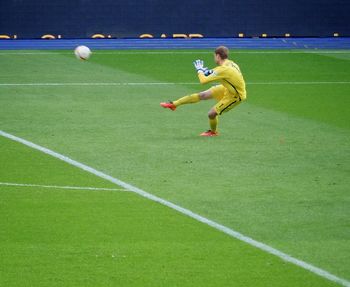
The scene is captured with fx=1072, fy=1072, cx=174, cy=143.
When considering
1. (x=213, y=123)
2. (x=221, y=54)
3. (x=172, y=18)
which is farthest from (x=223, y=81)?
(x=172, y=18)

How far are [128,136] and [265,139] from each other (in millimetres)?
2310

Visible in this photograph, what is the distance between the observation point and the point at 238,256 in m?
10.5

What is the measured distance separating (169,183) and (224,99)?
4.56 metres

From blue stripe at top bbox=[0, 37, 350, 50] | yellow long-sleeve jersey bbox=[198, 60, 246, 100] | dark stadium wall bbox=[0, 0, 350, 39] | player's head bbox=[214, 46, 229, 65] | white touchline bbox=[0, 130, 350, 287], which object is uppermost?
dark stadium wall bbox=[0, 0, 350, 39]

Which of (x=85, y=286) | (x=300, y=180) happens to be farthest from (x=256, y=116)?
(x=85, y=286)

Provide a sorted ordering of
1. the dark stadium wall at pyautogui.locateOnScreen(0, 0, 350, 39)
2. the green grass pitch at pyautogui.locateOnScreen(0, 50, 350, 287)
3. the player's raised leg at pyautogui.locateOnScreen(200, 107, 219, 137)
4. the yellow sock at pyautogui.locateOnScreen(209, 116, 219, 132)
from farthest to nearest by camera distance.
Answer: the dark stadium wall at pyautogui.locateOnScreen(0, 0, 350, 39), the yellow sock at pyautogui.locateOnScreen(209, 116, 219, 132), the player's raised leg at pyautogui.locateOnScreen(200, 107, 219, 137), the green grass pitch at pyautogui.locateOnScreen(0, 50, 350, 287)

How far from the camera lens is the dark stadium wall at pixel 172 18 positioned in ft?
127

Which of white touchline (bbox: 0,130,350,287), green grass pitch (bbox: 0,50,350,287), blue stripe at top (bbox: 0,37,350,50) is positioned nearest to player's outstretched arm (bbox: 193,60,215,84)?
green grass pitch (bbox: 0,50,350,287)

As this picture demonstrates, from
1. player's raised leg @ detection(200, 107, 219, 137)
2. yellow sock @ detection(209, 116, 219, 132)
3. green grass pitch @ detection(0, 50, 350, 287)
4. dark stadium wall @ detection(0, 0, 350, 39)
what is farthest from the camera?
dark stadium wall @ detection(0, 0, 350, 39)

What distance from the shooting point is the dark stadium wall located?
1526 inches

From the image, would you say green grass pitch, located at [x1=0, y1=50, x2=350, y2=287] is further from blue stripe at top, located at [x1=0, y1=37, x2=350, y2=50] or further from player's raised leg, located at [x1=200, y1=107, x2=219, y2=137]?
blue stripe at top, located at [x1=0, y1=37, x2=350, y2=50]

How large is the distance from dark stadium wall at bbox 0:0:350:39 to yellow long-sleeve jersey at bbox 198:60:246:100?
21.2 meters

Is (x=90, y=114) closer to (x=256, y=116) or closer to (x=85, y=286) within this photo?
(x=256, y=116)

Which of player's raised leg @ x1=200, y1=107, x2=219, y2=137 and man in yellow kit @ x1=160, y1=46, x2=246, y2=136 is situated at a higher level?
man in yellow kit @ x1=160, y1=46, x2=246, y2=136
